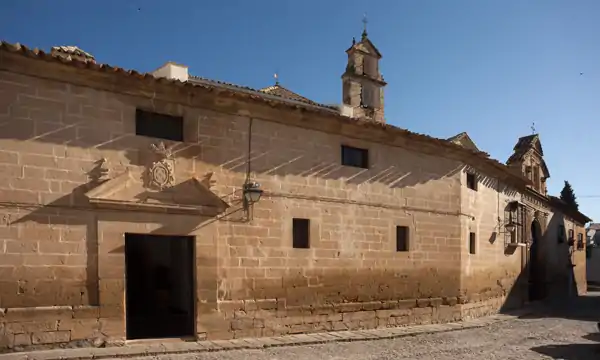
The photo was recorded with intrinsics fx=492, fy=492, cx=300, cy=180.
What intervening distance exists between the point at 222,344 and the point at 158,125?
3724mm

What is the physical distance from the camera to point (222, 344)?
7.98 metres

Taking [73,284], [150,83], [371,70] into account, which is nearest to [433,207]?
[150,83]

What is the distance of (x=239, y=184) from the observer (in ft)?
28.8

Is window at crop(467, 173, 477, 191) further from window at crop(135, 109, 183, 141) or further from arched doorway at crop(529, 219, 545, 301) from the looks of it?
window at crop(135, 109, 183, 141)

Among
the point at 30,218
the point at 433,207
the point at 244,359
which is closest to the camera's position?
the point at 30,218

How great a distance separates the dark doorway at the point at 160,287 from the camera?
8453 mm

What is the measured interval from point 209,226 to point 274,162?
179 cm

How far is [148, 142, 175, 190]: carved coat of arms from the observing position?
7.82 metres

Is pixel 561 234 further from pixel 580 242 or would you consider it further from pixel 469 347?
pixel 469 347

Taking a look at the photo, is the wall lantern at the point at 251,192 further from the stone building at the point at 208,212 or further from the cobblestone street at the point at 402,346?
the cobblestone street at the point at 402,346

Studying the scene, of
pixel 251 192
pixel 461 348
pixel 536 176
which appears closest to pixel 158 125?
pixel 251 192

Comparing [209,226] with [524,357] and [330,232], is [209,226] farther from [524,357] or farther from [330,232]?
[524,357]

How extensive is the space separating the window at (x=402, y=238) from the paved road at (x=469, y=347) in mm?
2037

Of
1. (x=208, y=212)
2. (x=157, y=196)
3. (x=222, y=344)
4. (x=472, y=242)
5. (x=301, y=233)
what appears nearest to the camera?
(x=157, y=196)
